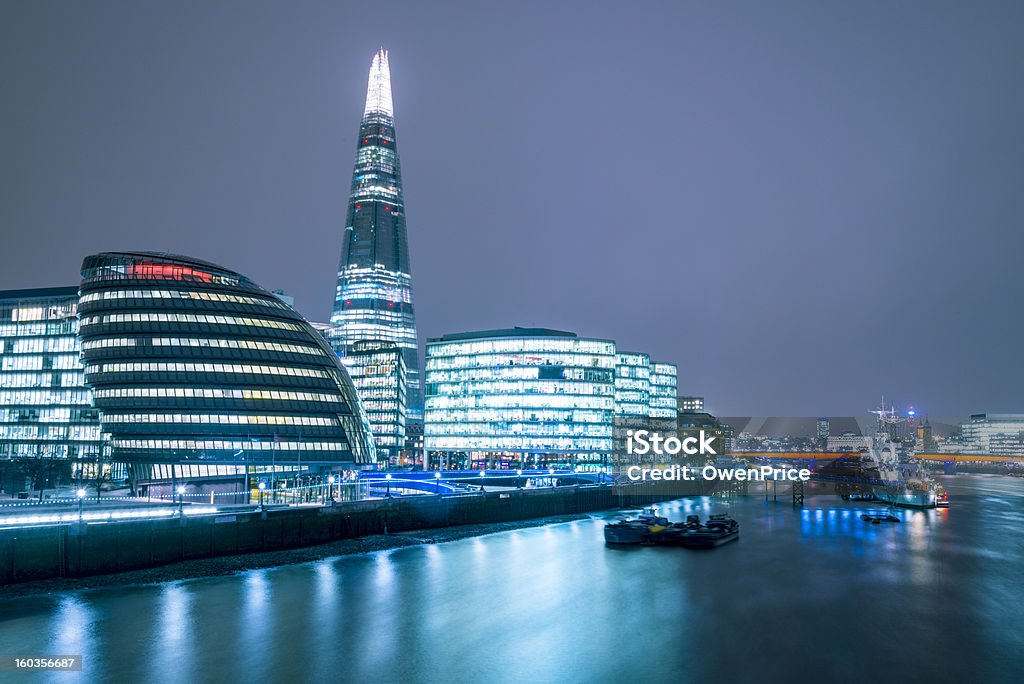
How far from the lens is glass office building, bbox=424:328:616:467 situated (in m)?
187

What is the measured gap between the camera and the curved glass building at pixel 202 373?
100 metres

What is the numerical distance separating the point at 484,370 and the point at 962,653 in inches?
6069

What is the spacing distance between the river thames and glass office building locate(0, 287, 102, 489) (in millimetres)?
78017

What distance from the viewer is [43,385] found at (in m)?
127

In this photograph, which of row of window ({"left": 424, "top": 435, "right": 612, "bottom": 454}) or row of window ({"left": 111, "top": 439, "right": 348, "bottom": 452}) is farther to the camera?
row of window ({"left": 424, "top": 435, "right": 612, "bottom": 454})

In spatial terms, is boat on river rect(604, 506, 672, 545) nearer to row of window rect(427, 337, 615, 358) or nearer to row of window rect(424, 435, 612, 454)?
row of window rect(424, 435, 612, 454)

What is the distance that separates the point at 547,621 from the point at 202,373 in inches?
2763

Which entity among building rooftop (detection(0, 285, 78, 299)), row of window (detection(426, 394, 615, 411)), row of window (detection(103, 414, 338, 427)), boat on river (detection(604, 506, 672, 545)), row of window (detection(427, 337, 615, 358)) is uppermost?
building rooftop (detection(0, 285, 78, 299))

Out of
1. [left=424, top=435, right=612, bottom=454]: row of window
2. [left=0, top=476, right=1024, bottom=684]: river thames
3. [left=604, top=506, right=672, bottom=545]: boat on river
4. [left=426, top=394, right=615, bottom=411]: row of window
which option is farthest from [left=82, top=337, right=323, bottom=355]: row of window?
[left=424, top=435, right=612, bottom=454]: row of window

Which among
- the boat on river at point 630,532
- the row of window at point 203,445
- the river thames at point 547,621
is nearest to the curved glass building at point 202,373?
the row of window at point 203,445

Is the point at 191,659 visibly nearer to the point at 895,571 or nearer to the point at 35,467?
the point at 895,571

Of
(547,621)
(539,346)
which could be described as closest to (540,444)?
(539,346)

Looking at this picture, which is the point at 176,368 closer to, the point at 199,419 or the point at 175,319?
the point at 175,319

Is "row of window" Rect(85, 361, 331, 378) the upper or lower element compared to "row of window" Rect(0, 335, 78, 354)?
lower
